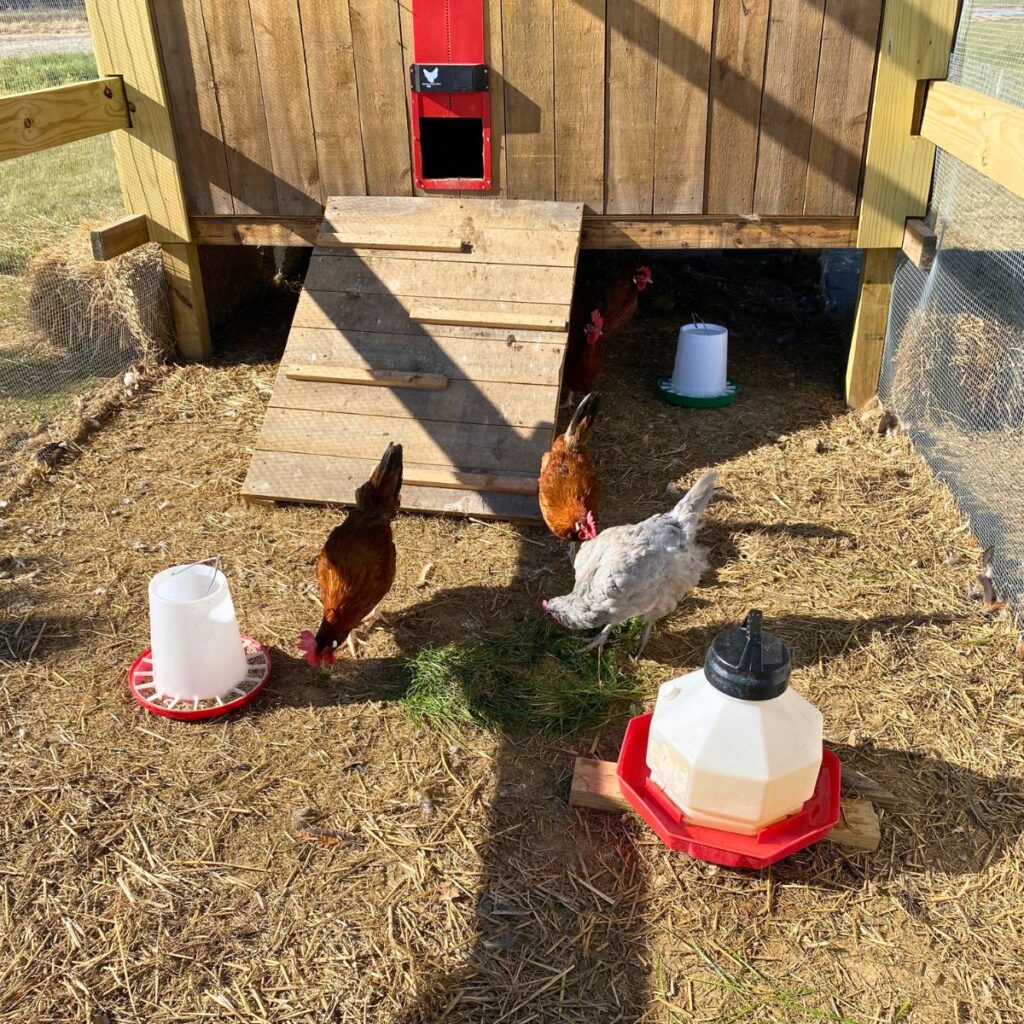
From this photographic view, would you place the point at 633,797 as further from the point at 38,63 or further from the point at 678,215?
the point at 38,63

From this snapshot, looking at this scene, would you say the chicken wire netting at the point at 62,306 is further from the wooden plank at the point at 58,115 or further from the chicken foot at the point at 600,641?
the chicken foot at the point at 600,641

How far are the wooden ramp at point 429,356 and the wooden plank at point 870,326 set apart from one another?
5.09ft

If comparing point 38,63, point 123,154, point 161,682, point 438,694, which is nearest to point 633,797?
point 438,694

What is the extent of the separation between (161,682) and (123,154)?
3.35 metres

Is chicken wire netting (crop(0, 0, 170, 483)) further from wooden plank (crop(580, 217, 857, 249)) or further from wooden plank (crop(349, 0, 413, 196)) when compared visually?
wooden plank (crop(580, 217, 857, 249))

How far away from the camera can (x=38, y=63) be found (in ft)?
17.0

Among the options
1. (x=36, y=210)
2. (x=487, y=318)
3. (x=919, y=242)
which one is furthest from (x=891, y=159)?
(x=36, y=210)

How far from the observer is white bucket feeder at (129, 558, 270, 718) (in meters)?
2.73

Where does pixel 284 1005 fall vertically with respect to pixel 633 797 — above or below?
below

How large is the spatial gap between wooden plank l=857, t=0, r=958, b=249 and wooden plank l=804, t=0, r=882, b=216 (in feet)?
0.18

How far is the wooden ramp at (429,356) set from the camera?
4.00m

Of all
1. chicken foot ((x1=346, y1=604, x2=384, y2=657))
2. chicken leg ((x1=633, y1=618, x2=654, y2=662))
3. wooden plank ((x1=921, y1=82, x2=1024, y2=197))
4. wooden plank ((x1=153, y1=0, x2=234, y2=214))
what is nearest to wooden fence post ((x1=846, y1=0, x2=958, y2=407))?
wooden plank ((x1=921, y1=82, x2=1024, y2=197))

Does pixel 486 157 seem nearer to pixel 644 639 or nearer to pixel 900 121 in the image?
pixel 900 121

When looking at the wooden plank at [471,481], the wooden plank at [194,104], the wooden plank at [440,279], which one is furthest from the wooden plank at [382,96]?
the wooden plank at [471,481]
